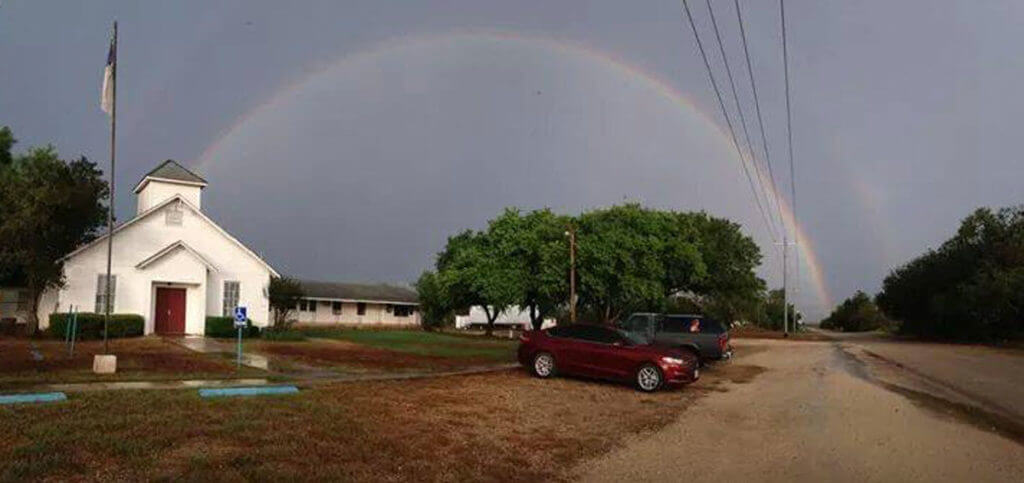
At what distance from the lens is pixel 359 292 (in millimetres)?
74188

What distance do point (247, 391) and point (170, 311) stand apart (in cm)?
2351

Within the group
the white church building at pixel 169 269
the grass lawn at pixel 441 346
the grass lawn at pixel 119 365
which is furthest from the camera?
the white church building at pixel 169 269

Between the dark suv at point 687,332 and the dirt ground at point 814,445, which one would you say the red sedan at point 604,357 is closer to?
the dirt ground at point 814,445

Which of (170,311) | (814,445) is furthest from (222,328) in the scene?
(814,445)

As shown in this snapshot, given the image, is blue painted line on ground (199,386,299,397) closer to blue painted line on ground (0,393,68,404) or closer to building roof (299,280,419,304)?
blue painted line on ground (0,393,68,404)

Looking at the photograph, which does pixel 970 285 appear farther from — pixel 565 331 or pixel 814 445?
pixel 814 445

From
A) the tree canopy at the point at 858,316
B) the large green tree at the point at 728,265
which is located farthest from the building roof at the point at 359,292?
the tree canopy at the point at 858,316

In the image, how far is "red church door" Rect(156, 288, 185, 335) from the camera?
112ft

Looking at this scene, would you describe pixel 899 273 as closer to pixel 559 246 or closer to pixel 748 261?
pixel 748 261

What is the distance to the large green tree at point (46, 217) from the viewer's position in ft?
95.7

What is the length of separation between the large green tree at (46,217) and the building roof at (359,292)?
1436 inches

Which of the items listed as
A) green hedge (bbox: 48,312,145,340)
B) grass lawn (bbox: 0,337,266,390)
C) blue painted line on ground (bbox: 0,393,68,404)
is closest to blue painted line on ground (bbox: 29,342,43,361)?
grass lawn (bbox: 0,337,266,390)

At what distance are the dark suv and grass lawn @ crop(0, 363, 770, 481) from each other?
35.9 feet

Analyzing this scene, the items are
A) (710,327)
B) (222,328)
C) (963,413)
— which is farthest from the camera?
(222,328)
